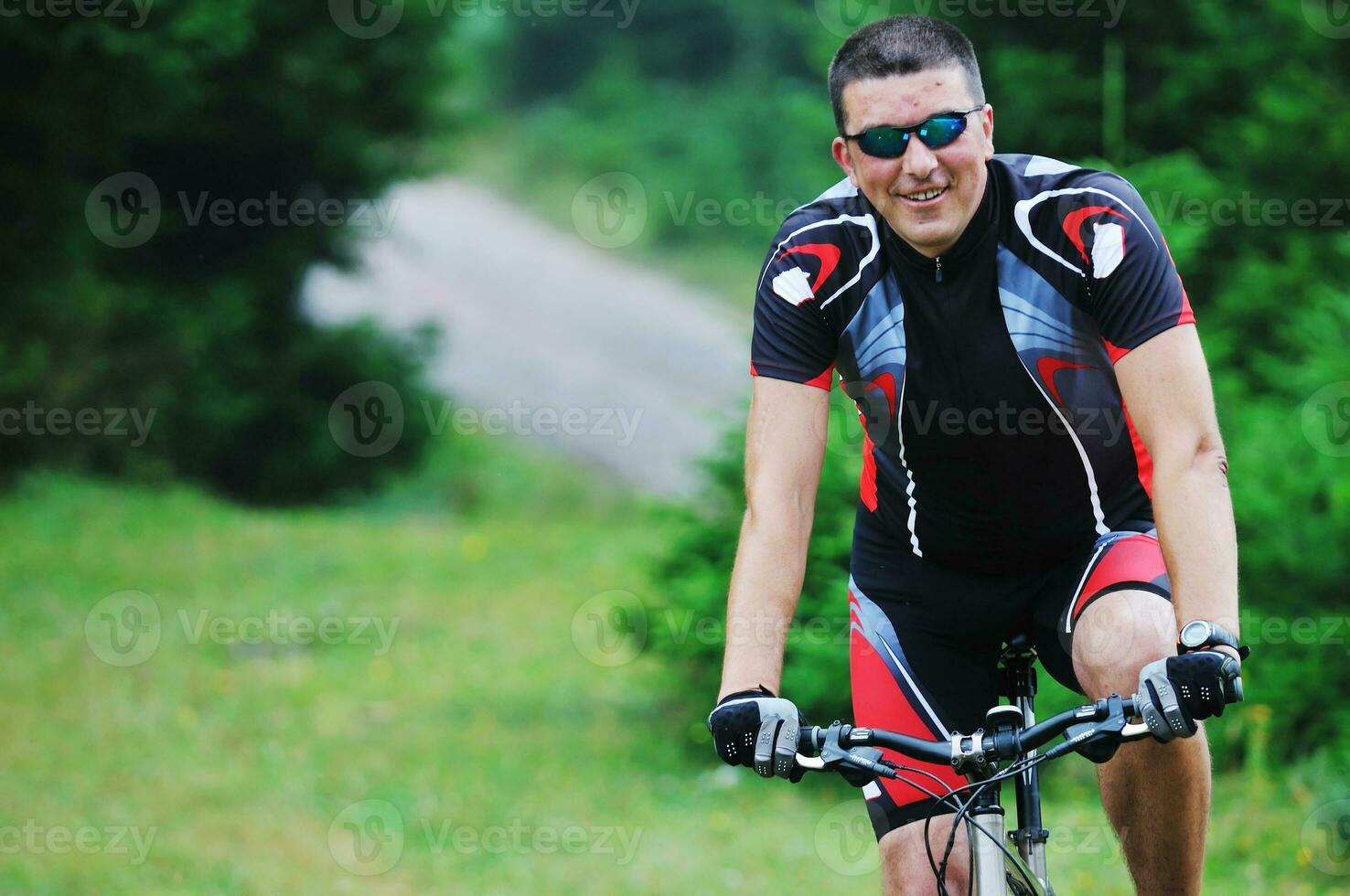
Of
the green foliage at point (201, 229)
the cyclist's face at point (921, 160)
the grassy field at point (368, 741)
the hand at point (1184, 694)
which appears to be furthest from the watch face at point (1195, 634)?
the green foliage at point (201, 229)

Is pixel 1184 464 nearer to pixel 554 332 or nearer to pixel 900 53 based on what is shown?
pixel 900 53

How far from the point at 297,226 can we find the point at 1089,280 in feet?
41.2

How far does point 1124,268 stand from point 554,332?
1922cm

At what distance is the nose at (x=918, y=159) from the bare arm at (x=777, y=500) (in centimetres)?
55

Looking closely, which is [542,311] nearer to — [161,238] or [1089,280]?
[161,238]

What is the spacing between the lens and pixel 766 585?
10.9ft

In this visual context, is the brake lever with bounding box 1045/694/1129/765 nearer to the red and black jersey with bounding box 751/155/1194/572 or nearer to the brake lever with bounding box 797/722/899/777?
the brake lever with bounding box 797/722/899/777

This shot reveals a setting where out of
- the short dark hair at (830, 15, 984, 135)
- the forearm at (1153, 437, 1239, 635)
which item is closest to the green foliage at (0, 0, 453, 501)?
the short dark hair at (830, 15, 984, 135)

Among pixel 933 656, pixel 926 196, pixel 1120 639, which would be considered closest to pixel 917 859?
pixel 933 656

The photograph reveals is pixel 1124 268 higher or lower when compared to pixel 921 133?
lower

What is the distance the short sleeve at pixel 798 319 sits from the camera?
11.4 ft

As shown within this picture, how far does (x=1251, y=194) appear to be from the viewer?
10500 millimetres

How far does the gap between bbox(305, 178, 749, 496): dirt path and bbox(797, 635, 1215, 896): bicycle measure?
13033 millimetres

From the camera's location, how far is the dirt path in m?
18.7
